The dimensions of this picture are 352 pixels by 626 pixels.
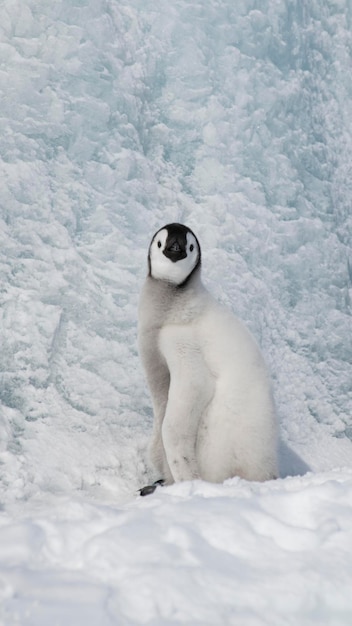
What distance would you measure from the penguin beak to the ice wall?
62 centimetres

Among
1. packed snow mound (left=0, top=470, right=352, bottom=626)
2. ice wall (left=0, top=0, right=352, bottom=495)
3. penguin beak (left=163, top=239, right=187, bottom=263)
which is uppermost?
packed snow mound (left=0, top=470, right=352, bottom=626)

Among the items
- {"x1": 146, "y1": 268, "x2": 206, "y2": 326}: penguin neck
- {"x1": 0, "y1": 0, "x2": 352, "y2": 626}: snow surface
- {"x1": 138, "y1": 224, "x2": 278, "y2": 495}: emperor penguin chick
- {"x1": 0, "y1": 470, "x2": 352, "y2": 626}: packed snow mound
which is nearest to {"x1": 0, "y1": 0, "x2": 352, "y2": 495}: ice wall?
{"x1": 0, "y1": 0, "x2": 352, "y2": 626}: snow surface

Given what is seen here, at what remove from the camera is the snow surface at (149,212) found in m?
2.53

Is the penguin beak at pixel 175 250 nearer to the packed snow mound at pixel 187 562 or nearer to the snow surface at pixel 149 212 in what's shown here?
the snow surface at pixel 149 212

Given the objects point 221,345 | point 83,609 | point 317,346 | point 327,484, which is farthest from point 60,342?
point 83,609

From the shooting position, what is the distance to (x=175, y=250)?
2256mm

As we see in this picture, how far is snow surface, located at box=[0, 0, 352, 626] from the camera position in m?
2.53

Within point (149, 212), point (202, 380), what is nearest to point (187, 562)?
point (202, 380)

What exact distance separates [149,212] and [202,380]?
3.69 ft

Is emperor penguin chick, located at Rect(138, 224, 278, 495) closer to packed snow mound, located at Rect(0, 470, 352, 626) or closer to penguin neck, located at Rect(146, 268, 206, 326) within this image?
penguin neck, located at Rect(146, 268, 206, 326)

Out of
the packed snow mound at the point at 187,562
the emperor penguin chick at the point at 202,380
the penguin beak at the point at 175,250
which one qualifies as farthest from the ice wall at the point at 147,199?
the packed snow mound at the point at 187,562

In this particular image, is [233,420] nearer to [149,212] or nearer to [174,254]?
[174,254]

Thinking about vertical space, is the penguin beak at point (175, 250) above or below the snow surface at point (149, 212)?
above

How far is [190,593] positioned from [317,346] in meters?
2.12
